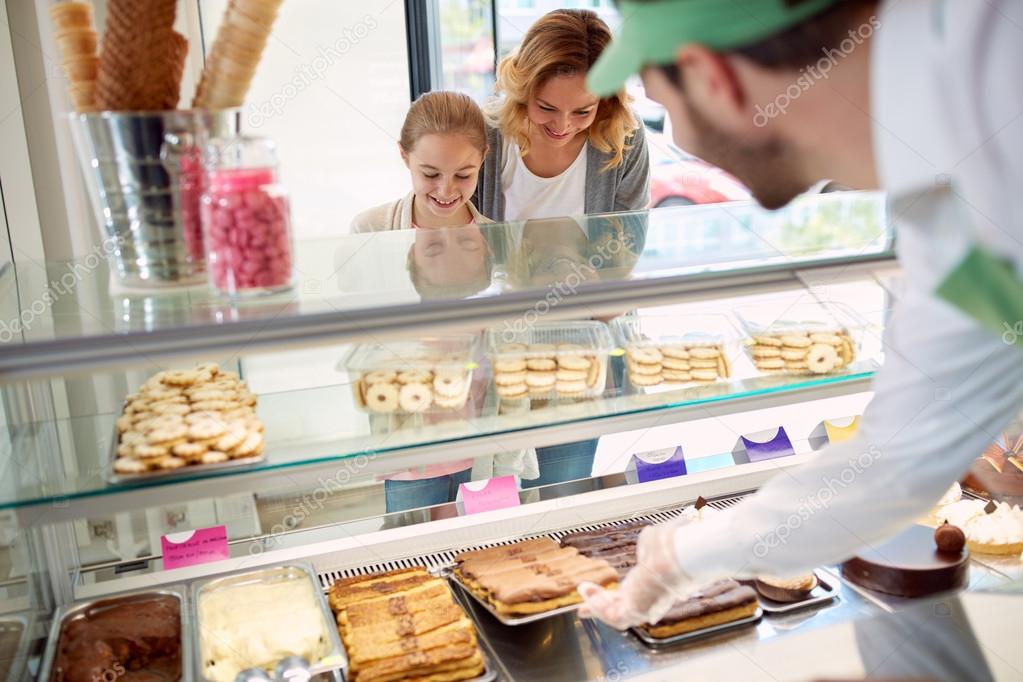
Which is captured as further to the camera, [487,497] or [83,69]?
[487,497]

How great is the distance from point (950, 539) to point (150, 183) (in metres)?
1.99

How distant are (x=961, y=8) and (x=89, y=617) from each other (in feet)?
6.80

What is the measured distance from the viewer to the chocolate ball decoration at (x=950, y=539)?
7.31 ft

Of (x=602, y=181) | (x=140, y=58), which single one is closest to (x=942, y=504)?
(x=602, y=181)

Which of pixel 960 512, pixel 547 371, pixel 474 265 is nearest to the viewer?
pixel 474 265

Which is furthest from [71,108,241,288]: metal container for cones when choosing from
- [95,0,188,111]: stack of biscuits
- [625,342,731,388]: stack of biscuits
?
[625,342,731,388]: stack of biscuits

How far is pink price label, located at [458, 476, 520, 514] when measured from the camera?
8.25ft

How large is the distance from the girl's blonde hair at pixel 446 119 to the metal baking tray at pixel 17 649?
201 centimetres

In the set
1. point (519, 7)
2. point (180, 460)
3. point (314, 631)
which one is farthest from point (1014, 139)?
point (519, 7)

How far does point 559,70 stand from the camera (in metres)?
3.18

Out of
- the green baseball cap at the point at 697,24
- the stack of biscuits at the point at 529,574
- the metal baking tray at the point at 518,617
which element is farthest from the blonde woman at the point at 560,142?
the green baseball cap at the point at 697,24

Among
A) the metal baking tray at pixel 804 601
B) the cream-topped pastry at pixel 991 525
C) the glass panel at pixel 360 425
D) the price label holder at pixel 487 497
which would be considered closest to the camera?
the glass panel at pixel 360 425

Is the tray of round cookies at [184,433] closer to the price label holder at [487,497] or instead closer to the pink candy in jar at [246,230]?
the pink candy in jar at [246,230]

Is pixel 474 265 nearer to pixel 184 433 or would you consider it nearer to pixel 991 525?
pixel 184 433
